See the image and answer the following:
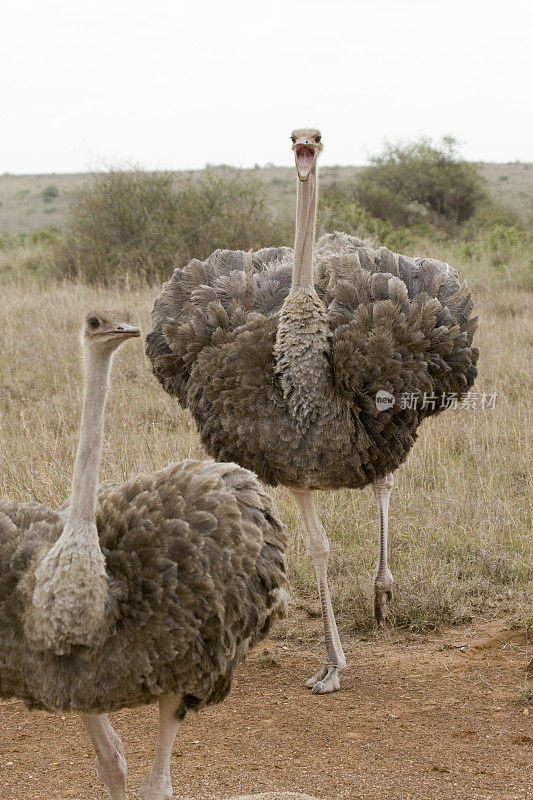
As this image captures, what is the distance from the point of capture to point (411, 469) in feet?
22.5

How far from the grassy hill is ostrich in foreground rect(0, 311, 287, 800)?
942 inches

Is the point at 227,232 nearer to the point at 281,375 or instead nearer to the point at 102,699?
the point at 281,375

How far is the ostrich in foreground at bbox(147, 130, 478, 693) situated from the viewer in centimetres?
464

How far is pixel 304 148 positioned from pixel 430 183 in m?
19.4

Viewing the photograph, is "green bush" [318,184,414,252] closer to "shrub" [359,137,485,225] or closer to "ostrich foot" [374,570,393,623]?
"shrub" [359,137,485,225]

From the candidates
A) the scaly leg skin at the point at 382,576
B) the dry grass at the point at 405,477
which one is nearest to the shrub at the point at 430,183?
the dry grass at the point at 405,477

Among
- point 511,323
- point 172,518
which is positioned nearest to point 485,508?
point 172,518

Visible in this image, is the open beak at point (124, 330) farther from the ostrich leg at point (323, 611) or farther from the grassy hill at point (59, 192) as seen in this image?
the grassy hill at point (59, 192)

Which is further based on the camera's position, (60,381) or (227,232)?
(227,232)

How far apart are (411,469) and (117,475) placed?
1920mm

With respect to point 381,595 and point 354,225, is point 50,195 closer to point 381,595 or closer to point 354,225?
point 354,225

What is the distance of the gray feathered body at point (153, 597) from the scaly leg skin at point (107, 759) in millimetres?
343

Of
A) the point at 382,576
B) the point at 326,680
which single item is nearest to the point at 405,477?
the point at 382,576

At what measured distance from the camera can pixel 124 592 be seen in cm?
310
